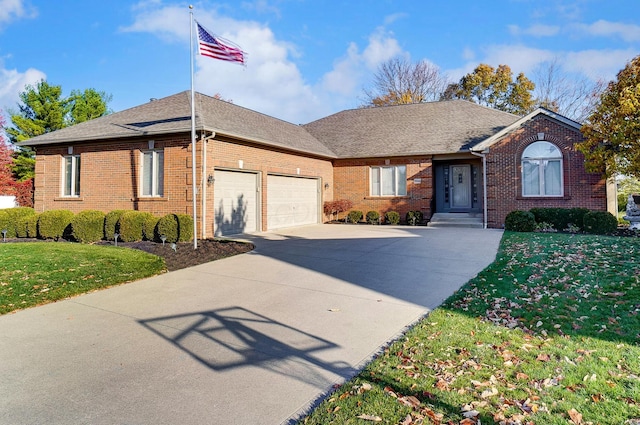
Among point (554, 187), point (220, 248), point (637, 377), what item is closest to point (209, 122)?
point (220, 248)

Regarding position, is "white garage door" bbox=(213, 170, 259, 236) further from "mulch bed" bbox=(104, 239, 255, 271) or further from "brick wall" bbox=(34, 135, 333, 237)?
"mulch bed" bbox=(104, 239, 255, 271)

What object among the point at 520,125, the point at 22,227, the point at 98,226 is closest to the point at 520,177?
the point at 520,125

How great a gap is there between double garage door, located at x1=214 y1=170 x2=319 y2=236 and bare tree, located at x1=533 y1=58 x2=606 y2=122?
25044mm

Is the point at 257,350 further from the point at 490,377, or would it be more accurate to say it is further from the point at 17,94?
the point at 17,94

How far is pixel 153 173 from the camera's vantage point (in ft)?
41.2

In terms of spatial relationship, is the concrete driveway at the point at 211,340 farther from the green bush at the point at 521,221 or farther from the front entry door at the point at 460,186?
the front entry door at the point at 460,186

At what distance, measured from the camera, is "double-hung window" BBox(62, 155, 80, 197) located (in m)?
14.1

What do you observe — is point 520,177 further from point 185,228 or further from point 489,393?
point 489,393

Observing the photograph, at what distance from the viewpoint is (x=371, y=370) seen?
3.29 m

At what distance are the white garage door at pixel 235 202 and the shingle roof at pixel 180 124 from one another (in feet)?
4.75

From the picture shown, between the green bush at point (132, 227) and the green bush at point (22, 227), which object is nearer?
the green bush at point (132, 227)

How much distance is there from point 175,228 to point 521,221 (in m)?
11.5

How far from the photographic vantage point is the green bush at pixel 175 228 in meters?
10.7

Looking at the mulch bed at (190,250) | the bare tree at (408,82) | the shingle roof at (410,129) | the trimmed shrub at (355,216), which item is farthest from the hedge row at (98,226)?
the bare tree at (408,82)
